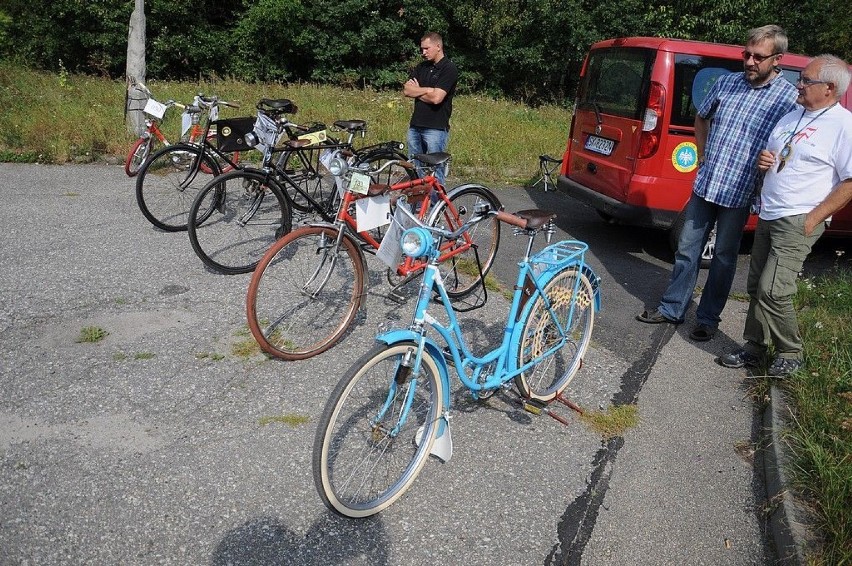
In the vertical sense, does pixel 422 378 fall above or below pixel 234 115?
below

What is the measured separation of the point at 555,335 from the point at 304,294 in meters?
1.63

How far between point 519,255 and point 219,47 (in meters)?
20.0

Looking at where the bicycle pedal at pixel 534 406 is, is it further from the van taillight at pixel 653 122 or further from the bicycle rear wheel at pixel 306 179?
the van taillight at pixel 653 122

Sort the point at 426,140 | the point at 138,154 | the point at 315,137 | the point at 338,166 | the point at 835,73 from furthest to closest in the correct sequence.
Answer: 1. the point at 138,154
2. the point at 426,140
3. the point at 315,137
4. the point at 338,166
5. the point at 835,73

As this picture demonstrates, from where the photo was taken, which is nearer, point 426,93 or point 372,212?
point 372,212

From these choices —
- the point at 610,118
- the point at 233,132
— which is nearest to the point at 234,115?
the point at 233,132

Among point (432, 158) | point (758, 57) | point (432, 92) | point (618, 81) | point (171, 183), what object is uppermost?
point (758, 57)

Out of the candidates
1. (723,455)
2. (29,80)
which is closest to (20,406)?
(723,455)

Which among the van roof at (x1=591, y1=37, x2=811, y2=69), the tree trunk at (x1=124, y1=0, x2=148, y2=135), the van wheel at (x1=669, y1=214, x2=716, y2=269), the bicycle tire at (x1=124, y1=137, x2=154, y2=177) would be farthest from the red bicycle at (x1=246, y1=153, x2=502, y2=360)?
the tree trunk at (x1=124, y1=0, x2=148, y2=135)

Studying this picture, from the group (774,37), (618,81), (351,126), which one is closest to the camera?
(774,37)

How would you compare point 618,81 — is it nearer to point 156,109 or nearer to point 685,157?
point 685,157

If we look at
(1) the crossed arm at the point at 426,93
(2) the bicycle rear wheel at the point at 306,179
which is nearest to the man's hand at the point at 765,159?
(1) the crossed arm at the point at 426,93

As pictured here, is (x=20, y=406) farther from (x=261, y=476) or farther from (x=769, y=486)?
(x=769, y=486)

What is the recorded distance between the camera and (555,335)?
3.73 meters
